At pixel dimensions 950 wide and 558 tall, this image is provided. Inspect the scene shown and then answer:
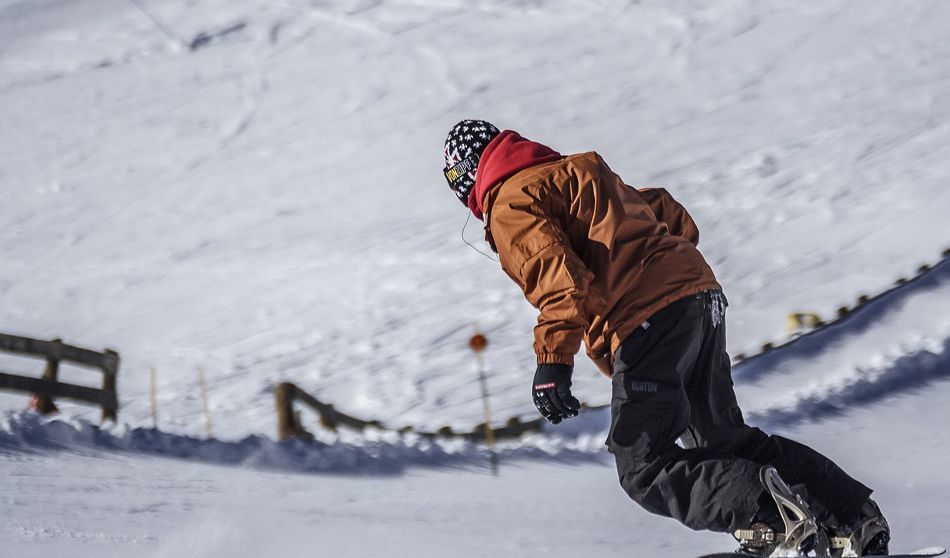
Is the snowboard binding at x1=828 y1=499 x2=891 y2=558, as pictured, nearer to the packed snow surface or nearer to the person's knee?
the person's knee

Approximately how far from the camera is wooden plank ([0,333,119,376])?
628 cm

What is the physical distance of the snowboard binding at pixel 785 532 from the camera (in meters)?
2.98

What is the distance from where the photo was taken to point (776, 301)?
9.66m

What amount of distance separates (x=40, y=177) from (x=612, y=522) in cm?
1819

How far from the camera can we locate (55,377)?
6695 millimetres

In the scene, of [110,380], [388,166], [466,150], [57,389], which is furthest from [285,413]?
[388,166]

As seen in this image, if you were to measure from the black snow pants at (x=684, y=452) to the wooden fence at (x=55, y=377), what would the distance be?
14.3ft

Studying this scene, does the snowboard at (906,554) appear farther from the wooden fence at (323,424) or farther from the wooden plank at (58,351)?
the wooden plank at (58,351)

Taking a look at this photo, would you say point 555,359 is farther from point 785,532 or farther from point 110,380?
point 110,380

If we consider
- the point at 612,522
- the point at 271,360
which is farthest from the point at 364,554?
the point at 271,360

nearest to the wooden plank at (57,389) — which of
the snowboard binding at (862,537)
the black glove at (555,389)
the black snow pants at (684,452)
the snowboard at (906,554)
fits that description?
the black glove at (555,389)

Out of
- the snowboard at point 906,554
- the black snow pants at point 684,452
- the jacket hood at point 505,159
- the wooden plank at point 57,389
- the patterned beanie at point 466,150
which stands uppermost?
the patterned beanie at point 466,150

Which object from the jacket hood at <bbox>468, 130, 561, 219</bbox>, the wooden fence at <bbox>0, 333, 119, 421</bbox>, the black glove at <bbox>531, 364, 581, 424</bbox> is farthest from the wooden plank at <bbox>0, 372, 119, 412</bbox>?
the black glove at <bbox>531, 364, 581, 424</bbox>

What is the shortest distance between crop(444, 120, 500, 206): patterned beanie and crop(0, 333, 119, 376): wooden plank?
3737 millimetres
